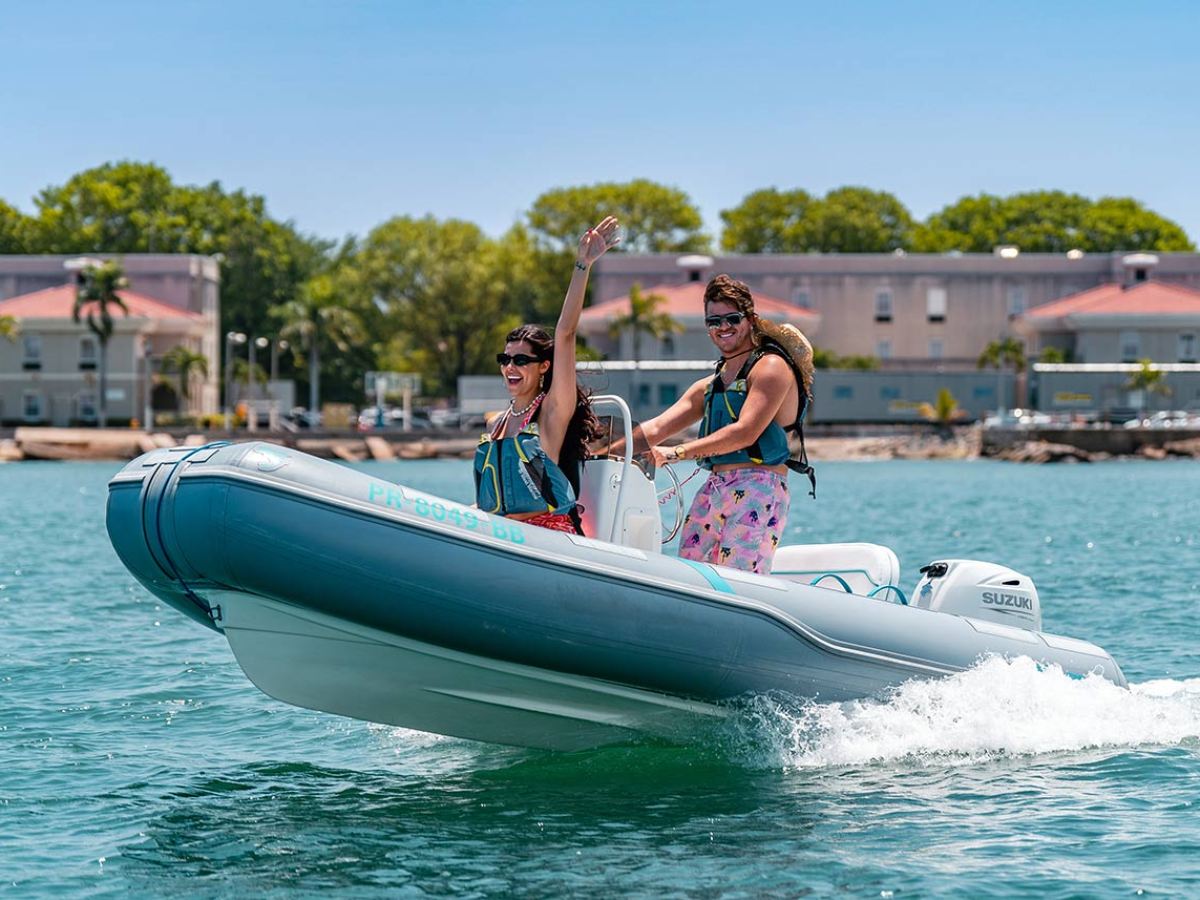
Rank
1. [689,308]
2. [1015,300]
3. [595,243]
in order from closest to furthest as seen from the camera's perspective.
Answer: [595,243] → [689,308] → [1015,300]

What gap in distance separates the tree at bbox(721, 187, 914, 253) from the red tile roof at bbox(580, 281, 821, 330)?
13.5 meters

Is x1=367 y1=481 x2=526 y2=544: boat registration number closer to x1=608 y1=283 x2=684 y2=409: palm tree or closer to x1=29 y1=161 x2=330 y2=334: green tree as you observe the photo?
x1=608 y1=283 x2=684 y2=409: palm tree

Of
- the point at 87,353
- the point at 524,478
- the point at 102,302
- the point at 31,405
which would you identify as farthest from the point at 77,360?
the point at 524,478

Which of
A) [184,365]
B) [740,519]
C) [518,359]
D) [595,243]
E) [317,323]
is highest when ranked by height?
[317,323]

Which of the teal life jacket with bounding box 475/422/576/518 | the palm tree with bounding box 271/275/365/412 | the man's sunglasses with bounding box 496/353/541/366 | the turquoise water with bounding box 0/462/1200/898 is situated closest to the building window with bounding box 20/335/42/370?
the palm tree with bounding box 271/275/365/412

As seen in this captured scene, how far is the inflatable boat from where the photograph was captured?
6.30 m

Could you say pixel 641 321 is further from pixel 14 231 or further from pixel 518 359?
pixel 518 359

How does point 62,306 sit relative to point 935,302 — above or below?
below

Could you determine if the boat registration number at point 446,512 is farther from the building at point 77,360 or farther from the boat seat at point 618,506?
the building at point 77,360

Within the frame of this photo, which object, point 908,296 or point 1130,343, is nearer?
point 1130,343

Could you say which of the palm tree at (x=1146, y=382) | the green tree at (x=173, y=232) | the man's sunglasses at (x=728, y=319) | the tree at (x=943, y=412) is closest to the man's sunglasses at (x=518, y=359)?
the man's sunglasses at (x=728, y=319)

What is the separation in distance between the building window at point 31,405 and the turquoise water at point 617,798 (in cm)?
5448

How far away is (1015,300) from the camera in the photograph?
6556 centimetres

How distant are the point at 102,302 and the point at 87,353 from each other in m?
3.64
